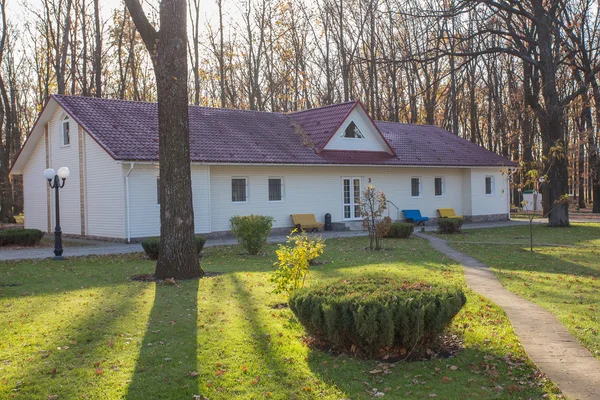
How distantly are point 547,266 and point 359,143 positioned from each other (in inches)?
586

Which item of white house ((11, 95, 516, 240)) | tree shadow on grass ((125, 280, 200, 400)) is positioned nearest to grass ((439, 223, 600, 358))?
white house ((11, 95, 516, 240))

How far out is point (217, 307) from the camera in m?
9.22

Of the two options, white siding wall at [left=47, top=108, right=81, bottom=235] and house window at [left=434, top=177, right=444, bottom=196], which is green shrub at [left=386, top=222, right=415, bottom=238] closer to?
house window at [left=434, top=177, right=444, bottom=196]

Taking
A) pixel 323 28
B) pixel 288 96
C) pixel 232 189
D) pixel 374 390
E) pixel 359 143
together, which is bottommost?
pixel 374 390

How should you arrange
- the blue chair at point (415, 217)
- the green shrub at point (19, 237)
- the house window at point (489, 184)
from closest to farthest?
the green shrub at point (19, 237) < the blue chair at point (415, 217) < the house window at point (489, 184)

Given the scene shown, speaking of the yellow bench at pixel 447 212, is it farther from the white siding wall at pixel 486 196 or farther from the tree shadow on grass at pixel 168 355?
the tree shadow on grass at pixel 168 355

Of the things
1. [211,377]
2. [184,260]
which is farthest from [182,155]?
[211,377]

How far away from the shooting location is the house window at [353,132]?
A: 2777 centimetres

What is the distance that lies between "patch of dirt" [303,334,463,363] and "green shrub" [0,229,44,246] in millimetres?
16427

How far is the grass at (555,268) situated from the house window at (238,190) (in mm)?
7978

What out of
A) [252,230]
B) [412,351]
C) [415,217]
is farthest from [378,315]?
[415,217]

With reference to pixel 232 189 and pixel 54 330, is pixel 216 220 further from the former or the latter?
pixel 54 330

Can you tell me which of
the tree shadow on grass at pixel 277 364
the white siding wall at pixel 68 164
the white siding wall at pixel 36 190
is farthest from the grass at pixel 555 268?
the white siding wall at pixel 36 190

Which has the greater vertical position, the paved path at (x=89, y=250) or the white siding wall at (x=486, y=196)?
the white siding wall at (x=486, y=196)
